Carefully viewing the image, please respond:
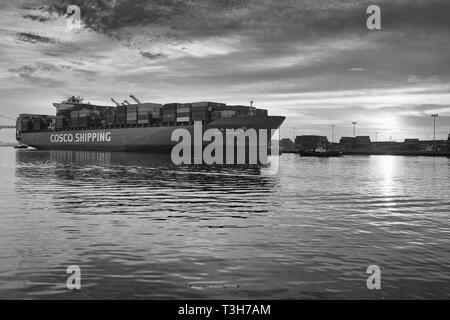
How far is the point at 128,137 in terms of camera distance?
5064 inches

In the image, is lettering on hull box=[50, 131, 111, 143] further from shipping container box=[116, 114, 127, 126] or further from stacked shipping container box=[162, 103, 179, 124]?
stacked shipping container box=[162, 103, 179, 124]

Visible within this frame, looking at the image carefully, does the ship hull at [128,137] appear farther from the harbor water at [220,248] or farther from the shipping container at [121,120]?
the harbor water at [220,248]

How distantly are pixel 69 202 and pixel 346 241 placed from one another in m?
16.9

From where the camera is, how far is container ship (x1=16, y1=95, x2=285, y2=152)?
367 ft

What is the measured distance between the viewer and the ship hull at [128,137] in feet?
358

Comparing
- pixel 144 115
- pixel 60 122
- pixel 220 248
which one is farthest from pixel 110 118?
pixel 220 248

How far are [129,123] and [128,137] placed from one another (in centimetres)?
408

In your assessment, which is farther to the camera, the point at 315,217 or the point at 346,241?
the point at 315,217

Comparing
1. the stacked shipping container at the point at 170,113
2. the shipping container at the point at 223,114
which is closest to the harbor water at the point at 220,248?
the shipping container at the point at 223,114

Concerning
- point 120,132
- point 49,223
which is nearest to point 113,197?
point 49,223

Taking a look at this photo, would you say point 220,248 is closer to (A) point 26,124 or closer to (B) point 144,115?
(B) point 144,115

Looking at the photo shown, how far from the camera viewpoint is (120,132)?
5182 inches
